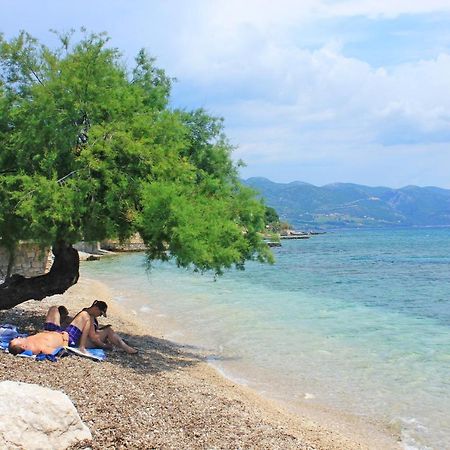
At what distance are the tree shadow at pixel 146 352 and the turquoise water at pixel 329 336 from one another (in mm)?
587

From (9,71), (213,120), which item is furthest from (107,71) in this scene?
(213,120)

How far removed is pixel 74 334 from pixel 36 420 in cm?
508

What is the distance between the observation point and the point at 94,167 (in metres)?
10.8

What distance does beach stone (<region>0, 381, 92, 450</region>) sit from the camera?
20.2ft

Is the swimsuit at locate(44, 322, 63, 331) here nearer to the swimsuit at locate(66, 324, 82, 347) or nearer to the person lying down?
the person lying down

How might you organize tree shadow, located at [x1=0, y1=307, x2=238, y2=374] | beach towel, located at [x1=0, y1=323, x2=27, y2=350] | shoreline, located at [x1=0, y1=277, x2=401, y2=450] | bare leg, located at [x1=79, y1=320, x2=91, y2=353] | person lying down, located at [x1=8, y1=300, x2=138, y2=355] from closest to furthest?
shoreline, located at [x1=0, y1=277, x2=401, y2=450]
person lying down, located at [x1=8, y1=300, x2=138, y2=355]
beach towel, located at [x1=0, y1=323, x2=27, y2=350]
bare leg, located at [x1=79, y1=320, x2=91, y2=353]
tree shadow, located at [x1=0, y1=307, x2=238, y2=374]

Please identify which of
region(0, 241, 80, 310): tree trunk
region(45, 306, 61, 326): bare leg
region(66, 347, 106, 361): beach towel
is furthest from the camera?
region(0, 241, 80, 310): tree trunk

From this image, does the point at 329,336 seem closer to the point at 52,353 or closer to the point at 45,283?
the point at 45,283

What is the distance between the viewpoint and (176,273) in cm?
3928

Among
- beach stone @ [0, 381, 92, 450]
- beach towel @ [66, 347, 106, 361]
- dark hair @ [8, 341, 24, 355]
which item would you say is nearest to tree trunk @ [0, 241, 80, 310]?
beach towel @ [66, 347, 106, 361]

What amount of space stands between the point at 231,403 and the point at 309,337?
835 cm

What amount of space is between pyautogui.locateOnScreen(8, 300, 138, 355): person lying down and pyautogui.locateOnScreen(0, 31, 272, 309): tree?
1524 mm

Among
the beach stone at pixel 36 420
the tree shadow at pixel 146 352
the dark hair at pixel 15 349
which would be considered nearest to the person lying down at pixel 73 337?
the dark hair at pixel 15 349

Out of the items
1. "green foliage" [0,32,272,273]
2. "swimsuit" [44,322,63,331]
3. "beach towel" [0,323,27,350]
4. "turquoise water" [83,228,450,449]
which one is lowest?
"turquoise water" [83,228,450,449]
